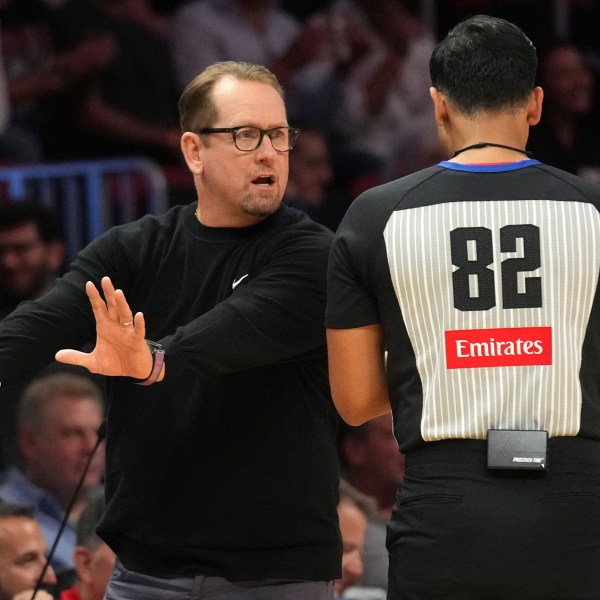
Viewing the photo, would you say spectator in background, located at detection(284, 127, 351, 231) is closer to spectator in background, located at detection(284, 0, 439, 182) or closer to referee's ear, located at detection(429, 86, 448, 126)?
spectator in background, located at detection(284, 0, 439, 182)

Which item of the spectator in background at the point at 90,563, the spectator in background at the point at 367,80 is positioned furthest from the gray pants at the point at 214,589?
the spectator in background at the point at 367,80

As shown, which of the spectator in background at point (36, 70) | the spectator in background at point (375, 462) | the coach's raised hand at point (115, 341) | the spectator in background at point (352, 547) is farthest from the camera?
the spectator in background at point (36, 70)

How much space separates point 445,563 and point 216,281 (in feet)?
3.17

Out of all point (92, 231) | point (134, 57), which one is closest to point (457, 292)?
point (92, 231)

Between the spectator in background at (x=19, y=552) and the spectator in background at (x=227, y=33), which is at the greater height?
the spectator in background at (x=227, y=33)

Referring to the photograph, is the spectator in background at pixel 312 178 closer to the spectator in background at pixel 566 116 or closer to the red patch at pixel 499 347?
the spectator in background at pixel 566 116

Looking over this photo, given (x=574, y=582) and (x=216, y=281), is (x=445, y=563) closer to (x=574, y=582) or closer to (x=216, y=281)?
(x=574, y=582)

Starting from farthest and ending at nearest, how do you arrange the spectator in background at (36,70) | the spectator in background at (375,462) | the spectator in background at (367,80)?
the spectator in background at (367,80), the spectator in background at (36,70), the spectator in background at (375,462)

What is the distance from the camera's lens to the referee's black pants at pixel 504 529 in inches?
89.7

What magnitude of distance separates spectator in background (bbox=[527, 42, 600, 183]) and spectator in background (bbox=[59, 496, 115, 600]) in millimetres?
4471

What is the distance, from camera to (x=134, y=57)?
6875mm

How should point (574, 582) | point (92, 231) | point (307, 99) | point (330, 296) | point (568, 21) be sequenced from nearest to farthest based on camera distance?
point (574, 582) < point (330, 296) < point (92, 231) < point (307, 99) < point (568, 21)

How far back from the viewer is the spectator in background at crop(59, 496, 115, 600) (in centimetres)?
393

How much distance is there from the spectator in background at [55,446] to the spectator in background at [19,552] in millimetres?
78
